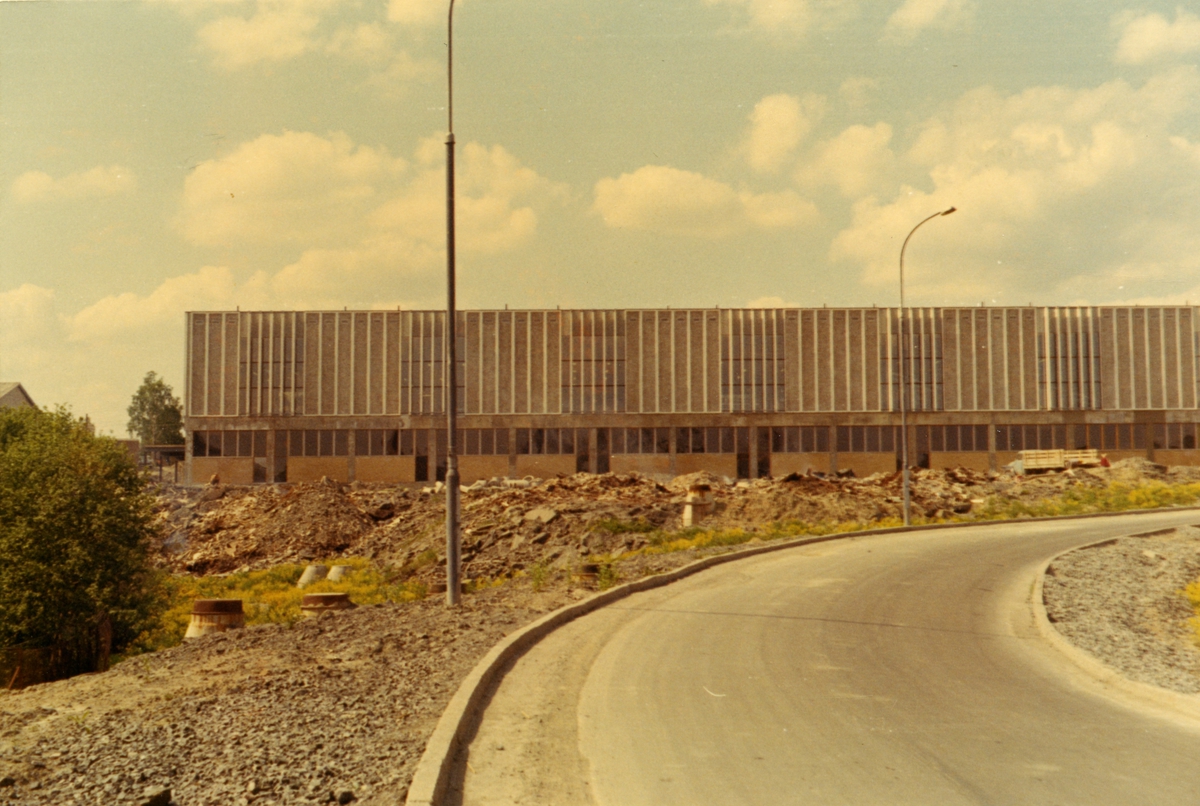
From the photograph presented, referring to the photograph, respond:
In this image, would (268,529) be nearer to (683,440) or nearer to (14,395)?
(683,440)

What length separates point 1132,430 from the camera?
190 ft

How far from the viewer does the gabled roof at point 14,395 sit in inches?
2816

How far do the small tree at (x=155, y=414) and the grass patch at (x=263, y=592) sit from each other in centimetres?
7834

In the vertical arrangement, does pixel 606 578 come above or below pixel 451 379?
below

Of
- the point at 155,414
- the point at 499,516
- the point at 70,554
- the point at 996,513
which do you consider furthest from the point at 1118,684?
the point at 155,414

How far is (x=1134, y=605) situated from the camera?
1638 centimetres

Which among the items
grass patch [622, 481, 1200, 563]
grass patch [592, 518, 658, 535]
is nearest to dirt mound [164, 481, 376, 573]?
grass patch [592, 518, 658, 535]

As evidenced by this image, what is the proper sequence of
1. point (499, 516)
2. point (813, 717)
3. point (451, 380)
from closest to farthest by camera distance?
point (813, 717) < point (451, 380) < point (499, 516)

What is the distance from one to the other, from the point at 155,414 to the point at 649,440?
75194 millimetres

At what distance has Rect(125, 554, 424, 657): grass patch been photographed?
69.7 feet

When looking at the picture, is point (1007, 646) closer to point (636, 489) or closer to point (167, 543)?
point (636, 489)

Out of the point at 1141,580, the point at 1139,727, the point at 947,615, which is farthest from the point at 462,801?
the point at 1141,580

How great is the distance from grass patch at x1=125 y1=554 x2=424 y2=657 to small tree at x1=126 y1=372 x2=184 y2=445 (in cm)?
7834

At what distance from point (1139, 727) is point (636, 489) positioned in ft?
111
